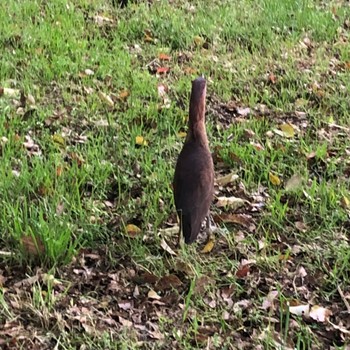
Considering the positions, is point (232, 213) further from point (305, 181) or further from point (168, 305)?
point (168, 305)

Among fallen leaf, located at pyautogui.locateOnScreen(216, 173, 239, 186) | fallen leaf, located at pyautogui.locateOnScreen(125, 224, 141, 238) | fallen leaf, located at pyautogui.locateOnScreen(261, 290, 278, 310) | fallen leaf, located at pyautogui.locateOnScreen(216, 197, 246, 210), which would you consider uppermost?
fallen leaf, located at pyautogui.locateOnScreen(125, 224, 141, 238)

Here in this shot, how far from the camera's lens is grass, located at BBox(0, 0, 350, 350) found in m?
3.13

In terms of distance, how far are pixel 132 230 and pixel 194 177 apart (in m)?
0.51

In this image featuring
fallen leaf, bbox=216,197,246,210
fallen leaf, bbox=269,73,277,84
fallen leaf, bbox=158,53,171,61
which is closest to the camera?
fallen leaf, bbox=216,197,246,210

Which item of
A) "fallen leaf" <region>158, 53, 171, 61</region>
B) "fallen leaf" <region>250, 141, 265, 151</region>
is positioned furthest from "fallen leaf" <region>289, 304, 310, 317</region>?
"fallen leaf" <region>158, 53, 171, 61</region>

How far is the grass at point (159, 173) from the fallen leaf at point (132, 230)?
0.05 ft

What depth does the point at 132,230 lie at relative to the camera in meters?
3.61

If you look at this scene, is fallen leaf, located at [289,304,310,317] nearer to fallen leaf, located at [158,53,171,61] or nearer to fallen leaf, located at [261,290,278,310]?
fallen leaf, located at [261,290,278,310]

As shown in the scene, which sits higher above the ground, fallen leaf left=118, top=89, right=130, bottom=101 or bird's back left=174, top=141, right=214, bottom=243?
bird's back left=174, top=141, right=214, bottom=243

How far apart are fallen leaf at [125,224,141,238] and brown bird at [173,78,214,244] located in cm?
33

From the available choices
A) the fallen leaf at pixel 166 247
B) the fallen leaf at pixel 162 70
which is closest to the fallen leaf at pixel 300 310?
the fallen leaf at pixel 166 247

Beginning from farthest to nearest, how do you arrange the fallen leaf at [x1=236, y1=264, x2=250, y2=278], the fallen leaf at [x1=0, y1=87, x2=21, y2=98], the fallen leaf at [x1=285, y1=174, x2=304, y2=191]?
the fallen leaf at [x1=0, y1=87, x2=21, y2=98]
the fallen leaf at [x1=285, y1=174, x2=304, y2=191]
the fallen leaf at [x1=236, y1=264, x2=250, y2=278]

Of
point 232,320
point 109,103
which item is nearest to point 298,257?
point 232,320

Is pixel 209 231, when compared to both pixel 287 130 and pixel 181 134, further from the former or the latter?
pixel 287 130
